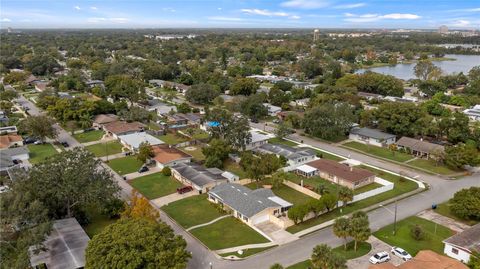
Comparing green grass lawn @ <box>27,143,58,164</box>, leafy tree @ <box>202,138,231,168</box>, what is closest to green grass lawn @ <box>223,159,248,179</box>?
leafy tree @ <box>202,138,231,168</box>

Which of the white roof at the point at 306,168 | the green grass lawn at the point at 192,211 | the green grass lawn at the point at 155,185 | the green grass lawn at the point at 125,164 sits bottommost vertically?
the green grass lawn at the point at 192,211

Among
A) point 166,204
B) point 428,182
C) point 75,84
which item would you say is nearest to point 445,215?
point 428,182

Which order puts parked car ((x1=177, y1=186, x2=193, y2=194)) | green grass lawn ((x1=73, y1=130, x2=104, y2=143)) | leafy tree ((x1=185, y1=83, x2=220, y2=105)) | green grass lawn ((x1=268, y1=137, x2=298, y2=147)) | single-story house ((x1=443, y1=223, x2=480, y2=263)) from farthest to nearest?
leafy tree ((x1=185, y1=83, x2=220, y2=105)) → green grass lawn ((x1=73, y1=130, x2=104, y2=143)) → green grass lawn ((x1=268, y1=137, x2=298, y2=147)) → parked car ((x1=177, y1=186, x2=193, y2=194)) → single-story house ((x1=443, y1=223, x2=480, y2=263))

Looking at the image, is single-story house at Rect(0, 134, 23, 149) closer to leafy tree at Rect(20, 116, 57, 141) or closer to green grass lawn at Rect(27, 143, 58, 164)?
green grass lawn at Rect(27, 143, 58, 164)

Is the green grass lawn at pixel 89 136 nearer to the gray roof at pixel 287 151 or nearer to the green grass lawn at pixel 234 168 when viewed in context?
the green grass lawn at pixel 234 168

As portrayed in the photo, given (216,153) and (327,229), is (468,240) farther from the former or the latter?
(216,153)

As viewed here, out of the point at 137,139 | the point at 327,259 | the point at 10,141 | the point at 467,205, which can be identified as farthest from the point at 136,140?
the point at 467,205

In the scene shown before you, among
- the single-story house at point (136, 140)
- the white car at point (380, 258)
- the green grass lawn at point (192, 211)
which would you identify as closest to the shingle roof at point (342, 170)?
the white car at point (380, 258)
